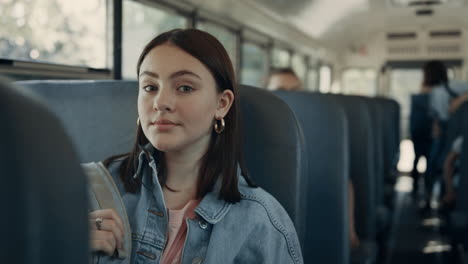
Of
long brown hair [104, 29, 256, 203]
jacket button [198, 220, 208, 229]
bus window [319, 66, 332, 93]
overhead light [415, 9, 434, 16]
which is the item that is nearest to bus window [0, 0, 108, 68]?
long brown hair [104, 29, 256, 203]

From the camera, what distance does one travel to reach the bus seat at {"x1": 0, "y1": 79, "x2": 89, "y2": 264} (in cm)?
30

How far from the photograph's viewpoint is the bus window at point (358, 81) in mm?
11930

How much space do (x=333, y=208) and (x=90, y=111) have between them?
3.02ft

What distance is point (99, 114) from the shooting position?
132cm

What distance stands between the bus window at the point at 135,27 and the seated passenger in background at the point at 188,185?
177cm

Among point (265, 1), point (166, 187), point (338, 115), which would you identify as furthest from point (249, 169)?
point (265, 1)

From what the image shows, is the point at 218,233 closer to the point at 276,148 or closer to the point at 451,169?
the point at 276,148

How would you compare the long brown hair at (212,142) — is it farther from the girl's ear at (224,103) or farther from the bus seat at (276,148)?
the bus seat at (276,148)

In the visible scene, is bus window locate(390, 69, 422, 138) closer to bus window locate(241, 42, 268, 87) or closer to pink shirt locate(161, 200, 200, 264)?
bus window locate(241, 42, 268, 87)

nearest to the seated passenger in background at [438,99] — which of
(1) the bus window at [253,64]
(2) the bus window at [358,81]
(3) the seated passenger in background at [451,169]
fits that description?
(3) the seated passenger in background at [451,169]

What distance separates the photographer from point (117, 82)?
4.49 feet

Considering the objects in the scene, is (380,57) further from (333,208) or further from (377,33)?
(333,208)

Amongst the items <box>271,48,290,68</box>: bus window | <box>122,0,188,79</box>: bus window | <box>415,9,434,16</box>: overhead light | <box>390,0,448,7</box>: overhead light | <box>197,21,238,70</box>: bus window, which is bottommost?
<box>122,0,188,79</box>: bus window

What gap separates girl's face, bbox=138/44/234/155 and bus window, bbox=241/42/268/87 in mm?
4155
